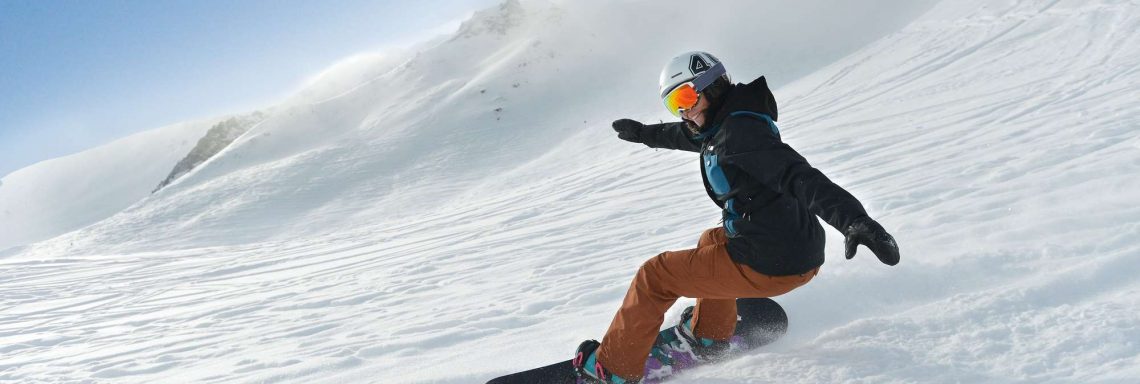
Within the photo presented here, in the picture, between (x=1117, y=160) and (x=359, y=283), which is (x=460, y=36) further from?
(x=1117, y=160)

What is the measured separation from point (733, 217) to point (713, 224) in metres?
4.40

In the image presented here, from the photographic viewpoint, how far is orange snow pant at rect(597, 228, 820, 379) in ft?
9.76

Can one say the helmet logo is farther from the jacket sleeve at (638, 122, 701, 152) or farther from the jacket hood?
the jacket sleeve at (638, 122, 701, 152)

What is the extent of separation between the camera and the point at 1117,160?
18.0 feet

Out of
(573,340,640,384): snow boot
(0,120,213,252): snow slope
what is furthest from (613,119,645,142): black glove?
(0,120,213,252): snow slope

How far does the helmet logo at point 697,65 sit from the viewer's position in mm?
3131

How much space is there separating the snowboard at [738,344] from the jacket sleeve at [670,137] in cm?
93

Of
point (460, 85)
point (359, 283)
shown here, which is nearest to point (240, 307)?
point (359, 283)

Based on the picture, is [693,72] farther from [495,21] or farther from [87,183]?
[87,183]

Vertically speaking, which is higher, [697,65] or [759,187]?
[697,65]

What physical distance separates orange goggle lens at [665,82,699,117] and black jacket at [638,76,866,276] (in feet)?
0.42

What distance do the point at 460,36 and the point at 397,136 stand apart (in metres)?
18.7

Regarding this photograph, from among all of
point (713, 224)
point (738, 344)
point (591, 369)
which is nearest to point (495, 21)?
point (713, 224)

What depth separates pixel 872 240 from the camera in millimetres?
2277
